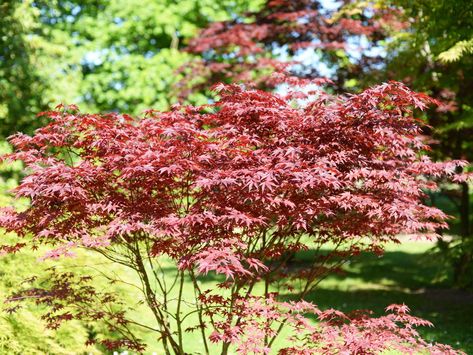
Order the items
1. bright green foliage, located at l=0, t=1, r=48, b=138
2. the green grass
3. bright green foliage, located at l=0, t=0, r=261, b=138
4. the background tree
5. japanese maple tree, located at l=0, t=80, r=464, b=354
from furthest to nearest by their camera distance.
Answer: bright green foliage, located at l=0, t=0, r=261, b=138 < bright green foliage, located at l=0, t=1, r=48, b=138 < the background tree < the green grass < japanese maple tree, located at l=0, t=80, r=464, b=354

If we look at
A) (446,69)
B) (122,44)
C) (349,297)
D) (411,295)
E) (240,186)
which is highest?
(122,44)

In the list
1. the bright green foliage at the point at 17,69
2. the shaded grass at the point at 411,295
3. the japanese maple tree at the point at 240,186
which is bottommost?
the shaded grass at the point at 411,295

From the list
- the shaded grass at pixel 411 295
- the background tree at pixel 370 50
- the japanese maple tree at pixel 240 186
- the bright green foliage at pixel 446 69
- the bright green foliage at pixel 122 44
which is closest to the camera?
the japanese maple tree at pixel 240 186

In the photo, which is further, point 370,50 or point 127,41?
point 127,41

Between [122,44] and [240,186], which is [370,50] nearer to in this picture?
[122,44]

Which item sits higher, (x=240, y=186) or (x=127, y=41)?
(x=127, y=41)

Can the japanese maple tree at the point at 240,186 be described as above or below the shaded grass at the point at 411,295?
above

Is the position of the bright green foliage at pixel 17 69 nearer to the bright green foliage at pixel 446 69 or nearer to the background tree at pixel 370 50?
the background tree at pixel 370 50

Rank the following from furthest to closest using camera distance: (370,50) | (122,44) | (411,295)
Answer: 1. (122,44)
2. (370,50)
3. (411,295)

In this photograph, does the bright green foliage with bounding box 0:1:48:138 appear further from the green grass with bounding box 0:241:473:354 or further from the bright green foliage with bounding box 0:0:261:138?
the green grass with bounding box 0:241:473:354

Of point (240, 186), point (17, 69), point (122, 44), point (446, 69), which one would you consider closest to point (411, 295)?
point (446, 69)

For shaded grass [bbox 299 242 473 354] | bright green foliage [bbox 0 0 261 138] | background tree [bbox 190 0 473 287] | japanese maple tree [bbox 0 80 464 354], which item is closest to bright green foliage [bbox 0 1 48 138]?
bright green foliage [bbox 0 0 261 138]

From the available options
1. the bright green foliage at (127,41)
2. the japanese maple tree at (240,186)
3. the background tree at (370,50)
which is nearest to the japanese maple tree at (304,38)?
the background tree at (370,50)

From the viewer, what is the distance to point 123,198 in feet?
15.3
